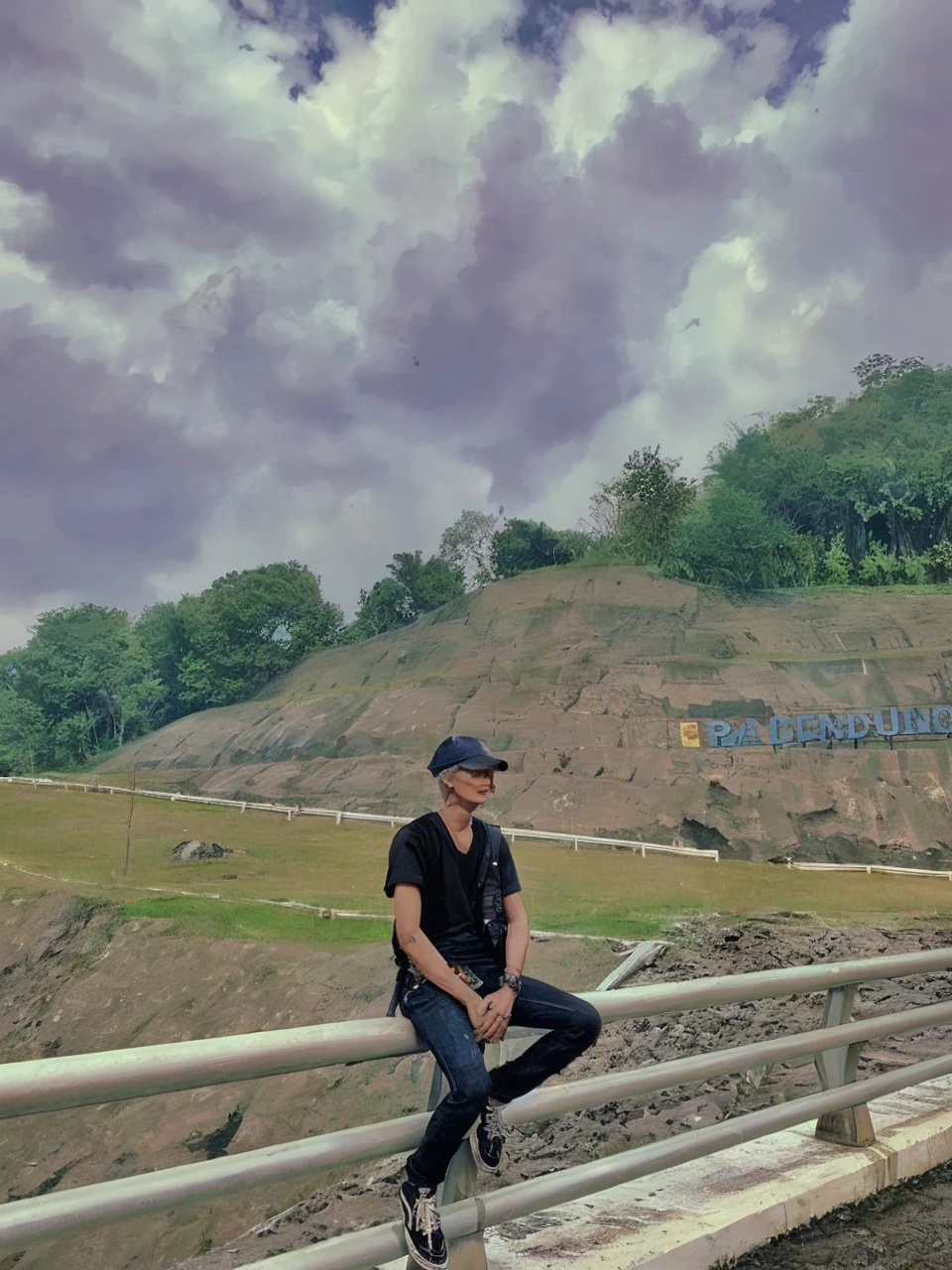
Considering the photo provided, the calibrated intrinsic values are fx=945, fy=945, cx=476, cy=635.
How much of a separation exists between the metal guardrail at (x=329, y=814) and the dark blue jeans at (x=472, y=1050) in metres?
22.9

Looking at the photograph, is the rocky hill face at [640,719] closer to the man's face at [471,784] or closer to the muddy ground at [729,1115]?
the muddy ground at [729,1115]

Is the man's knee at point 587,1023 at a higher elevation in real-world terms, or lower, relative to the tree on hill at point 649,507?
lower

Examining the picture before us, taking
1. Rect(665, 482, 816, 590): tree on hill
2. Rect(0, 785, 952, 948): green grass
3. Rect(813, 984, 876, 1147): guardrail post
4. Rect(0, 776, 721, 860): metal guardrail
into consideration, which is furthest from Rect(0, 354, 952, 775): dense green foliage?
Rect(813, 984, 876, 1147): guardrail post

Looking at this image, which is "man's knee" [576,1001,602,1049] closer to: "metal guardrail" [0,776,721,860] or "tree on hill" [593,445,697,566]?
"metal guardrail" [0,776,721,860]

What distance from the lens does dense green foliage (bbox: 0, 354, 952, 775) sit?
162 feet

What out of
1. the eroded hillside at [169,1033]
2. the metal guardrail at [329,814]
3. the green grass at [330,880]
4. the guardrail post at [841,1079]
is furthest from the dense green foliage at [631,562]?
the guardrail post at [841,1079]

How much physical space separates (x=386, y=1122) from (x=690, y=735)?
121 ft

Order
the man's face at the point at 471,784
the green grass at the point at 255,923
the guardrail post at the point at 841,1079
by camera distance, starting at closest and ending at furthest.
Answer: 1. the man's face at the point at 471,784
2. the guardrail post at the point at 841,1079
3. the green grass at the point at 255,923

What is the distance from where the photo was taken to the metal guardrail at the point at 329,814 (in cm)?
3089

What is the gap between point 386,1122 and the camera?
7.99 ft

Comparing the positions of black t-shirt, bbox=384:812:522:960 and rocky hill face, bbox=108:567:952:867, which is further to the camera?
rocky hill face, bbox=108:567:952:867

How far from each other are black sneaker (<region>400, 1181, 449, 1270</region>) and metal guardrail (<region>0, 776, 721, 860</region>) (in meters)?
23.1

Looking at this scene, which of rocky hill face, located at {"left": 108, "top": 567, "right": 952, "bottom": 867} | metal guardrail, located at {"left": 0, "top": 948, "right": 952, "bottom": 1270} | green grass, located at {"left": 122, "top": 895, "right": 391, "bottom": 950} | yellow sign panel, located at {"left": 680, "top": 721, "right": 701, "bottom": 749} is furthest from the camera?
yellow sign panel, located at {"left": 680, "top": 721, "right": 701, "bottom": 749}

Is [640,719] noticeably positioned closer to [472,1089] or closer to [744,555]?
[744,555]
